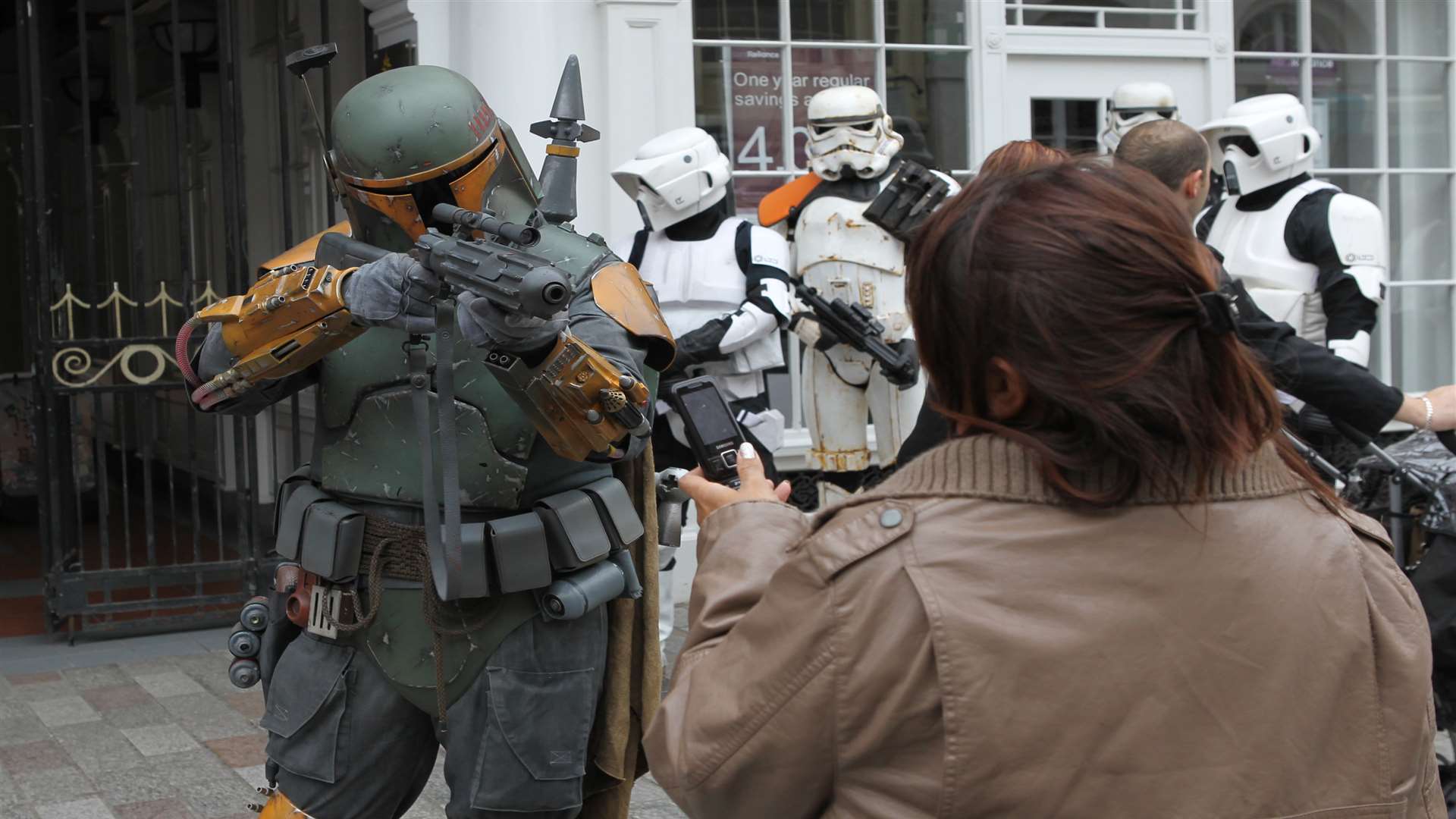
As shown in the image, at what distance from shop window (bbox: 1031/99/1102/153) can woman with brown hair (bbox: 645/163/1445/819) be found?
547cm

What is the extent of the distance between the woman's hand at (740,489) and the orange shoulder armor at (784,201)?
3.74 metres

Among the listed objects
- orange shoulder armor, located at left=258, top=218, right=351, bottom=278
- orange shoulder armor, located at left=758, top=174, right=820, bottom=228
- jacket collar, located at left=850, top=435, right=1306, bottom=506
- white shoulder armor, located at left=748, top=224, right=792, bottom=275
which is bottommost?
jacket collar, located at left=850, top=435, right=1306, bottom=506

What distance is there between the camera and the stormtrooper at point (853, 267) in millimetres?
5078

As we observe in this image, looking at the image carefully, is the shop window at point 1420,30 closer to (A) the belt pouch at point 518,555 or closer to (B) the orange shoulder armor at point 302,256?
(B) the orange shoulder armor at point 302,256

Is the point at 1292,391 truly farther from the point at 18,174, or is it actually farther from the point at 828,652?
the point at 18,174

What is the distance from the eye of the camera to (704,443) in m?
1.74

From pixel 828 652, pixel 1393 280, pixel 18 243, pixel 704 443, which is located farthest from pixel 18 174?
pixel 828 652

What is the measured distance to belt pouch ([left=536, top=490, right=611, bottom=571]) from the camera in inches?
91.6

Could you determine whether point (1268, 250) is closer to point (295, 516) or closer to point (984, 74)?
point (984, 74)

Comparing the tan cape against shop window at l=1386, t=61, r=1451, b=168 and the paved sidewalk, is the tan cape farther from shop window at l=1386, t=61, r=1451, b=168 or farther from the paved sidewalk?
shop window at l=1386, t=61, r=1451, b=168

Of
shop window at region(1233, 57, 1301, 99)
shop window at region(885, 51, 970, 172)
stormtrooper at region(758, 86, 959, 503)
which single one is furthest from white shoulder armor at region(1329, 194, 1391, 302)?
shop window at region(1233, 57, 1301, 99)

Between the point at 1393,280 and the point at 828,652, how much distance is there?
6778 millimetres

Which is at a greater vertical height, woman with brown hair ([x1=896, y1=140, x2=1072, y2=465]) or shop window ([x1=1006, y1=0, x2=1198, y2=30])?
shop window ([x1=1006, y1=0, x2=1198, y2=30])

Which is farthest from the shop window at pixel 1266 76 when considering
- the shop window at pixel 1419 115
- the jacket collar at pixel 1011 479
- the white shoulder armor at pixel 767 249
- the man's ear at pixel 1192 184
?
the jacket collar at pixel 1011 479
